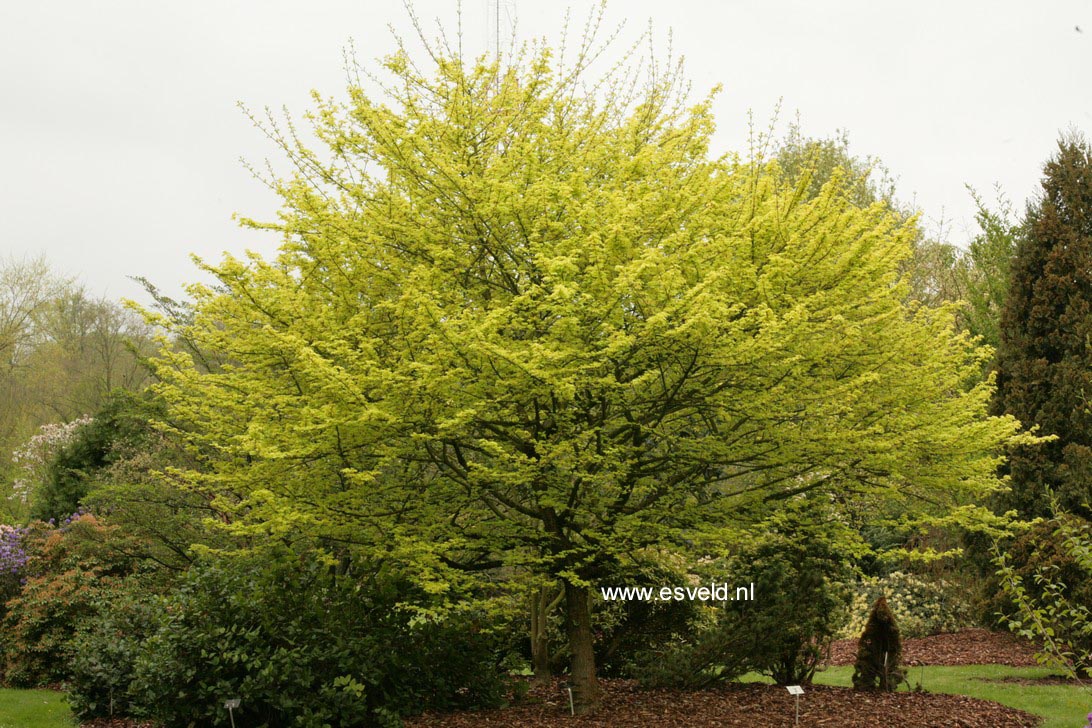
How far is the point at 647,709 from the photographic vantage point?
832cm

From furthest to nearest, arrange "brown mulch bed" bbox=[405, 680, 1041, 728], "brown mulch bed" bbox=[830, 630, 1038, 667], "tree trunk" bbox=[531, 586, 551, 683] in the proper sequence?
"brown mulch bed" bbox=[830, 630, 1038, 667] → "tree trunk" bbox=[531, 586, 551, 683] → "brown mulch bed" bbox=[405, 680, 1041, 728]

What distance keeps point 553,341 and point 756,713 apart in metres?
4.17

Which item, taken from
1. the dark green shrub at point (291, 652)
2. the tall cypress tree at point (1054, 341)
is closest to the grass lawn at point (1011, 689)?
the tall cypress tree at point (1054, 341)

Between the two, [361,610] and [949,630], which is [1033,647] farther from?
[361,610]

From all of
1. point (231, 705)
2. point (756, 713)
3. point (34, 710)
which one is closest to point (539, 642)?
point (756, 713)

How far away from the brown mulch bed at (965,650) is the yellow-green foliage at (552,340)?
18.2 feet

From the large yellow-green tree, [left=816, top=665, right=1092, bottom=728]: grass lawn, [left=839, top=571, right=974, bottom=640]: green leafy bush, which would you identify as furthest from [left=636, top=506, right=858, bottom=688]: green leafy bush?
[left=839, top=571, right=974, bottom=640]: green leafy bush

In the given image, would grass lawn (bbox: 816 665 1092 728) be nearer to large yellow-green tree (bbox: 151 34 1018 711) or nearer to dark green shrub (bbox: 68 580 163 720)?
large yellow-green tree (bbox: 151 34 1018 711)

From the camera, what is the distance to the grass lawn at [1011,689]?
8328 millimetres

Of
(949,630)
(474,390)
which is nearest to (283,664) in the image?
(474,390)

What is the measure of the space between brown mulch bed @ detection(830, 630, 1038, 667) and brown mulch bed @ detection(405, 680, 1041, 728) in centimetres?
339

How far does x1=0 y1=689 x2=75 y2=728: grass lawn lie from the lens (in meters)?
9.00
